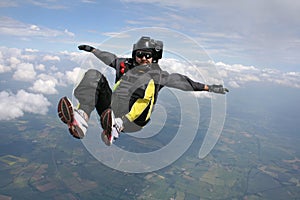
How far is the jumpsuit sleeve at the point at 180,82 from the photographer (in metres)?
4.08

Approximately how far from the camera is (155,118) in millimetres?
5105

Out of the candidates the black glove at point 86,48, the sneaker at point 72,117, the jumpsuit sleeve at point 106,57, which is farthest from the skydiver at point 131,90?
the black glove at point 86,48

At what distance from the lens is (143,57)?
414 centimetres

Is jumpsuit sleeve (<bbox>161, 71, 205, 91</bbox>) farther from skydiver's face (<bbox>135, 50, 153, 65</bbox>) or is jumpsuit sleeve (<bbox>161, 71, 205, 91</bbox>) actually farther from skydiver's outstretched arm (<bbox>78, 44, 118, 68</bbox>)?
skydiver's outstretched arm (<bbox>78, 44, 118, 68</bbox>)

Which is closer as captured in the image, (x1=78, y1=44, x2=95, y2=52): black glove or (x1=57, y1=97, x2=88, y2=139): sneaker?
(x1=57, y1=97, x2=88, y2=139): sneaker

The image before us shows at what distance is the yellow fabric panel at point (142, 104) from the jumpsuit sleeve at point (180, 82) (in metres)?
0.28

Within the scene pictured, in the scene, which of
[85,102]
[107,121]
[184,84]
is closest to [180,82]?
[184,84]

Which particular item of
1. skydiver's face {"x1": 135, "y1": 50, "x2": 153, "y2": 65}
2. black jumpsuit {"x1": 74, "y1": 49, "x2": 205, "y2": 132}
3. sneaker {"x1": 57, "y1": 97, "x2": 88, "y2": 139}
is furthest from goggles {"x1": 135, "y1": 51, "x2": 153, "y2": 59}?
sneaker {"x1": 57, "y1": 97, "x2": 88, "y2": 139}

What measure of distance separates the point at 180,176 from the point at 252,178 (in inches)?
909

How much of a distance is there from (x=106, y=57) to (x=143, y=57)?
2.63ft

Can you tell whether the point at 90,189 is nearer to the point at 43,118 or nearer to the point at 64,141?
the point at 64,141

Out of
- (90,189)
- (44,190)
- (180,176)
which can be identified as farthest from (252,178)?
(44,190)

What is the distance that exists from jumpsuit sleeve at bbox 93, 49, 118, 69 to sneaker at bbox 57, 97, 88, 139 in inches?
42.6

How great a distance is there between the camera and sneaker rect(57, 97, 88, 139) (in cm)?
369
